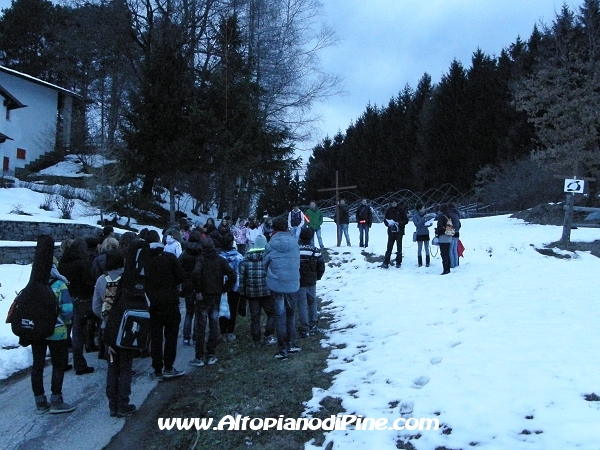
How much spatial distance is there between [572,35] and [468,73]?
15378 mm

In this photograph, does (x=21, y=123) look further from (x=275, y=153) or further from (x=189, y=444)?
(x=189, y=444)

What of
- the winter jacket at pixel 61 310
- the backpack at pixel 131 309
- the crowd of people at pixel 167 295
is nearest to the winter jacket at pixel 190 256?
the crowd of people at pixel 167 295

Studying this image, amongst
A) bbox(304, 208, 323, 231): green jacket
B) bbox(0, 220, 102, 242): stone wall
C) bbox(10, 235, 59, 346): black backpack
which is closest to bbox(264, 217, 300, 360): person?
bbox(10, 235, 59, 346): black backpack

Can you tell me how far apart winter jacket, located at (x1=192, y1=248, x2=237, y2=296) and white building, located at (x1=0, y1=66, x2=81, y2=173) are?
3018cm

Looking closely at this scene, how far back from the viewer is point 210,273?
790 cm

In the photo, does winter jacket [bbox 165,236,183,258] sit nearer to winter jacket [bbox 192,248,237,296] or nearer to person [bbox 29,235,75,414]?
winter jacket [bbox 192,248,237,296]

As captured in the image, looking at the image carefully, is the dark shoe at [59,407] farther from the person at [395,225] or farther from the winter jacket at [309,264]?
the person at [395,225]

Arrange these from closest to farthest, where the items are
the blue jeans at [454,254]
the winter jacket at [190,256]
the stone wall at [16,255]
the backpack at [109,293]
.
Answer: the backpack at [109,293]
the winter jacket at [190,256]
the blue jeans at [454,254]
the stone wall at [16,255]

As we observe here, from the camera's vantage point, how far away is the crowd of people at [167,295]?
6176 mm

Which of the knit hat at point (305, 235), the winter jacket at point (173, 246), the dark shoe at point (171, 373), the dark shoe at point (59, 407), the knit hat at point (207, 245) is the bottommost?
the dark shoe at point (59, 407)

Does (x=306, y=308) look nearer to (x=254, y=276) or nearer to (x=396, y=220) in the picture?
(x=254, y=276)

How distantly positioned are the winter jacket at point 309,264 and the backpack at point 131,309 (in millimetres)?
3067

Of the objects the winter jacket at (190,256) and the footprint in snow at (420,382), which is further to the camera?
the winter jacket at (190,256)

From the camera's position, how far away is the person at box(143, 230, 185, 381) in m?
6.93
